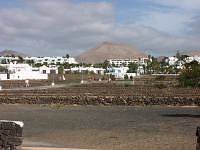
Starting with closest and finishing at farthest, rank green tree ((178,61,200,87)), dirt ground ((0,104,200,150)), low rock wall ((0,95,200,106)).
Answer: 1. dirt ground ((0,104,200,150))
2. low rock wall ((0,95,200,106))
3. green tree ((178,61,200,87))

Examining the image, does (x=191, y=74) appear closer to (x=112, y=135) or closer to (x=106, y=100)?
(x=106, y=100)

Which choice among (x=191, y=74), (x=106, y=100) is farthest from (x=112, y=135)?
(x=191, y=74)

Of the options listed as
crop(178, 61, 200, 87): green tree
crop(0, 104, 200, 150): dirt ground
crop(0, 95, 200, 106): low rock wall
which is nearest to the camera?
crop(0, 104, 200, 150): dirt ground

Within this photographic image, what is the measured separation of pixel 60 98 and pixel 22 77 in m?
77.6

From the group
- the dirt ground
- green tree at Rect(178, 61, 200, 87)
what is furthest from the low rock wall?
the dirt ground

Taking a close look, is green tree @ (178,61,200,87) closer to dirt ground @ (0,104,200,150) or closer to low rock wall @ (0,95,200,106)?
low rock wall @ (0,95,200,106)

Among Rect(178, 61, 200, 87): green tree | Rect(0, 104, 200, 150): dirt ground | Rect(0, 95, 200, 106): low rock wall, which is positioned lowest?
Rect(0, 104, 200, 150): dirt ground

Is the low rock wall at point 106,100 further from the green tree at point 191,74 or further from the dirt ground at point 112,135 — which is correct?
the dirt ground at point 112,135

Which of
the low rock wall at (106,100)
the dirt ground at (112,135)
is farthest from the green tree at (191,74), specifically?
the dirt ground at (112,135)

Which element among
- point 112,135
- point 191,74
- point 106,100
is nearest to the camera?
point 112,135

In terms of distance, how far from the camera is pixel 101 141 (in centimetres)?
1906

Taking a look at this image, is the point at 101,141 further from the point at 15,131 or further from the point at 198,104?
the point at 198,104

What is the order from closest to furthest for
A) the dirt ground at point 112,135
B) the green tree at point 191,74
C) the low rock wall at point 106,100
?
the dirt ground at point 112,135 → the low rock wall at point 106,100 → the green tree at point 191,74

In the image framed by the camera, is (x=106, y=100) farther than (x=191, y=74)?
No
